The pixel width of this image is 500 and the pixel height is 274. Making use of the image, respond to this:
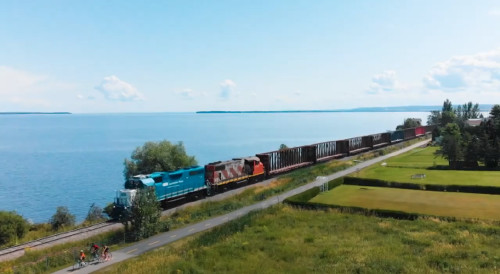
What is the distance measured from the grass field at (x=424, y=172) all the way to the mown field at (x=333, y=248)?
65.6 ft

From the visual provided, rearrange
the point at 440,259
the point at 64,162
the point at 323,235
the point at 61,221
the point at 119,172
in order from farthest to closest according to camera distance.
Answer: the point at 64,162, the point at 119,172, the point at 61,221, the point at 323,235, the point at 440,259

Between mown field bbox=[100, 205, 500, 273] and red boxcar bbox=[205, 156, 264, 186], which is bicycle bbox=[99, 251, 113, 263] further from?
red boxcar bbox=[205, 156, 264, 186]

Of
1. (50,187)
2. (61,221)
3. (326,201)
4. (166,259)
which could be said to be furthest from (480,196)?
(50,187)

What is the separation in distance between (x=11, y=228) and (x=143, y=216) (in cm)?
1729

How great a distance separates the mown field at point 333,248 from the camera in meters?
23.1

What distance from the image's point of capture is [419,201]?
131 feet

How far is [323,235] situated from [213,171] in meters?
22.6

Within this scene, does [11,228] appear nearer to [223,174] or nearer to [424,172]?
[223,174]

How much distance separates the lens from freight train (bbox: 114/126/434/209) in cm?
4053

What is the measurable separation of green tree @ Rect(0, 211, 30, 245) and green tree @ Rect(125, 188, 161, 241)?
48.6 ft

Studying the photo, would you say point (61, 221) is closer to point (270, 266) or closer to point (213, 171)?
point (213, 171)

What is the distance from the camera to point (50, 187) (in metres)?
85.9

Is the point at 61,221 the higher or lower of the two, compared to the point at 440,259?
lower

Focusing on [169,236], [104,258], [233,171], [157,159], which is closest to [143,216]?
[169,236]
